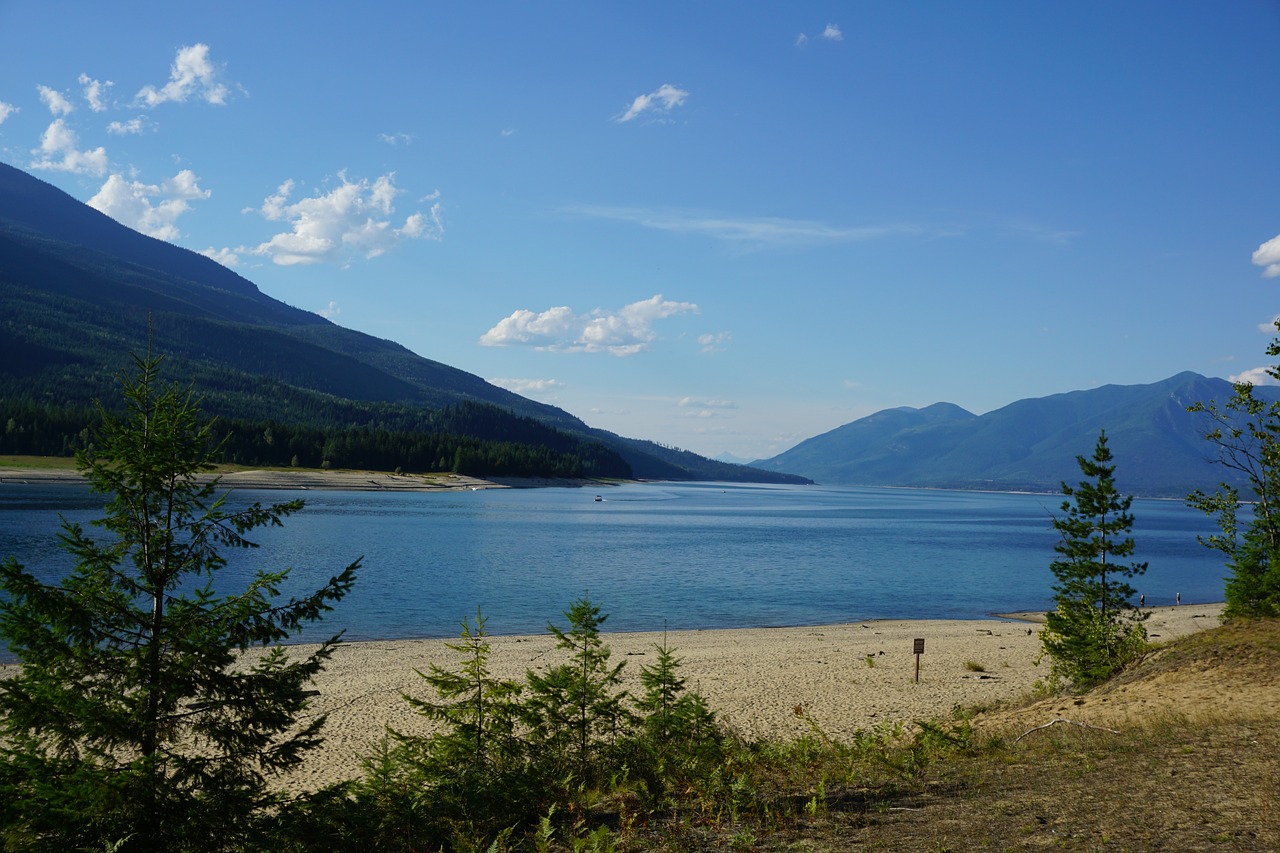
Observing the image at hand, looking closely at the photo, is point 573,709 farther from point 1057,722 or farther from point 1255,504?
point 1255,504

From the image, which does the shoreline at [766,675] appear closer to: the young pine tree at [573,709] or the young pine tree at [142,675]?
the young pine tree at [573,709]

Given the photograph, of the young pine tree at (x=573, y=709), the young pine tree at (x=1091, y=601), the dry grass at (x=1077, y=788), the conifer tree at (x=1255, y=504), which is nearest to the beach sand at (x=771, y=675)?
the young pine tree at (x=1091, y=601)

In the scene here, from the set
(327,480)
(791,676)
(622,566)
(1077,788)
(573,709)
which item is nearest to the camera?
(1077,788)

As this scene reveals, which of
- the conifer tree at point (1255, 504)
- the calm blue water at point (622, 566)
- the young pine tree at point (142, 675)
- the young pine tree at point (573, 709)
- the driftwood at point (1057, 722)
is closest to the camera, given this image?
the young pine tree at point (142, 675)

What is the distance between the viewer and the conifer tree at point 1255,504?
17.8 m

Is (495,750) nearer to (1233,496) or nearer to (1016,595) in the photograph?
(1233,496)

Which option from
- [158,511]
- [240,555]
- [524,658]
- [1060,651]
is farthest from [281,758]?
[240,555]

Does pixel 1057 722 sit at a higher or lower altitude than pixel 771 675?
higher

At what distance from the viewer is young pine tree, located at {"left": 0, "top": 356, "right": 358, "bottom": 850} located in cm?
695

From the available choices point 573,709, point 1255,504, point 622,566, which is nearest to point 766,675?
point 1255,504

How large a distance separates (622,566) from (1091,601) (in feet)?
132

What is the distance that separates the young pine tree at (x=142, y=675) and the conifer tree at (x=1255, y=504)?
19346 millimetres

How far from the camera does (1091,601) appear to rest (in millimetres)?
22406

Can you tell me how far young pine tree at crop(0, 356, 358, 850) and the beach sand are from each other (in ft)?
22.4
